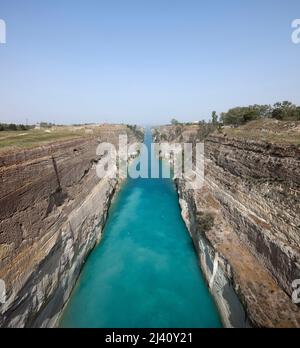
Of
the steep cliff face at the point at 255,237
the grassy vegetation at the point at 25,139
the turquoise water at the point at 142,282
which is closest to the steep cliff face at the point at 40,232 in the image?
the grassy vegetation at the point at 25,139

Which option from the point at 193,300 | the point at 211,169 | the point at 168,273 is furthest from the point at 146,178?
the point at 193,300

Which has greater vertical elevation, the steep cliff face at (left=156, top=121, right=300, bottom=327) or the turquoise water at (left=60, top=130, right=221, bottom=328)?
the steep cliff face at (left=156, top=121, right=300, bottom=327)

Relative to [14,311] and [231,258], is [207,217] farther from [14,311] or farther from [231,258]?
[14,311]

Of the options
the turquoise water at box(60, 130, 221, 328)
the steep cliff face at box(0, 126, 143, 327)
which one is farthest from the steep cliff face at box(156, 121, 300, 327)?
the steep cliff face at box(0, 126, 143, 327)

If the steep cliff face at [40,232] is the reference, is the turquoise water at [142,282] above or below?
below

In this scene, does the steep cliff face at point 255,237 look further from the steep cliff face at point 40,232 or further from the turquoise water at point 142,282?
the steep cliff face at point 40,232

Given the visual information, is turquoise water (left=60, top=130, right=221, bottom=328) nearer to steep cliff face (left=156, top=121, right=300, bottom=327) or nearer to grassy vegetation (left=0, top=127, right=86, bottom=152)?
steep cliff face (left=156, top=121, right=300, bottom=327)

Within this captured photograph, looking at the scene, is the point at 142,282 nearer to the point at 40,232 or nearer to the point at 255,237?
the point at 40,232
